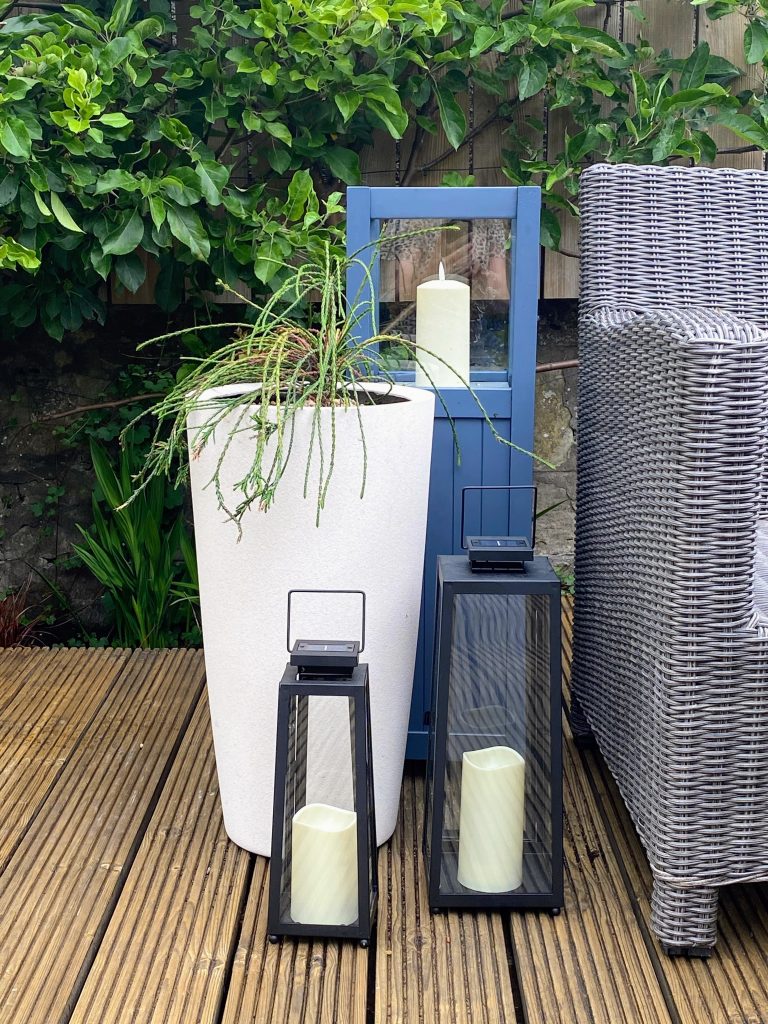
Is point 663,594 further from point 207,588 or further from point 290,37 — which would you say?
point 290,37

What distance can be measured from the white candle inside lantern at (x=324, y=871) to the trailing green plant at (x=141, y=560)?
111cm

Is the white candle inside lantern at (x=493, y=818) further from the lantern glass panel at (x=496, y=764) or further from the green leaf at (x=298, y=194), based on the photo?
the green leaf at (x=298, y=194)

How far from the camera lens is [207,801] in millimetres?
1532

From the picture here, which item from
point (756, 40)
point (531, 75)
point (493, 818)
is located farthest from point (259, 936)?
point (756, 40)

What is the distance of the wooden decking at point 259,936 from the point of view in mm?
1080

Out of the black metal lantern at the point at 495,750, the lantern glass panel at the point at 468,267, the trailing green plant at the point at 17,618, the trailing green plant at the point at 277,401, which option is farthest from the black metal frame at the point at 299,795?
the trailing green plant at the point at 17,618

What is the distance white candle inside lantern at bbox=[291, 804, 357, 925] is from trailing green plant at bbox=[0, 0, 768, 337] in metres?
1.00

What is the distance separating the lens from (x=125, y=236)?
190cm

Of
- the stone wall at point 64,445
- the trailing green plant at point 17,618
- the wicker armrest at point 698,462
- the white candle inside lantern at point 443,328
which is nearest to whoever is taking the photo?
the wicker armrest at point 698,462

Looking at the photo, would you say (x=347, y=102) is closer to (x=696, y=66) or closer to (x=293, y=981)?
(x=696, y=66)

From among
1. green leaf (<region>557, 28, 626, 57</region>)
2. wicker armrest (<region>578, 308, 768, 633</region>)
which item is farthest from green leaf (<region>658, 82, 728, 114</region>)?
wicker armrest (<region>578, 308, 768, 633</region>)

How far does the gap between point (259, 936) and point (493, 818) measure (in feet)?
1.06

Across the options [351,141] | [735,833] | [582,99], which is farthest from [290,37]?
[735,833]

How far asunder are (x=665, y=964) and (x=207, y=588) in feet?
2.42
